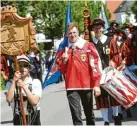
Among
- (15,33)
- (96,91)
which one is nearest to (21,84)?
(15,33)

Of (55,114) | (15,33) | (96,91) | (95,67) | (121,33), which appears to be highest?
(15,33)

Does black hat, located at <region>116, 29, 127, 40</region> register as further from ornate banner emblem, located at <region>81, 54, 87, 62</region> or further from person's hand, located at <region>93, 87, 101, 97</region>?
person's hand, located at <region>93, 87, 101, 97</region>

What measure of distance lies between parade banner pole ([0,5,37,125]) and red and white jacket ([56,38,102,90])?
5.20 ft

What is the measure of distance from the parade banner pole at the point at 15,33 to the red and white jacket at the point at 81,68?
1.59 meters

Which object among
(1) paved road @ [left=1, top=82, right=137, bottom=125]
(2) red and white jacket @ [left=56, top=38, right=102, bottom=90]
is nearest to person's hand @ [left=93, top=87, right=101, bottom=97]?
(2) red and white jacket @ [left=56, top=38, right=102, bottom=90]

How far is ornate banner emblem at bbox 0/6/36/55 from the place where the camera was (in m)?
6.06

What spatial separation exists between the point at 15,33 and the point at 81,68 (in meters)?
Answer: 1.74

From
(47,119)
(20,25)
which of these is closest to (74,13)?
(47,119)

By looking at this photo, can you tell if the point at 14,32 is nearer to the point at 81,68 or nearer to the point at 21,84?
the point at 21,84

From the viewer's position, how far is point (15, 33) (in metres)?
6.09

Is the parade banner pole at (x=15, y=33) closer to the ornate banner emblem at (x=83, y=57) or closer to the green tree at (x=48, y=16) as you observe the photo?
the ornate banner emblem at (x=83, y=57)

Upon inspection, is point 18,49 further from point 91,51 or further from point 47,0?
point 47,0

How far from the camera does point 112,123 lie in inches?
373

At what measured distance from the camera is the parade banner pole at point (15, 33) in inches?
239
